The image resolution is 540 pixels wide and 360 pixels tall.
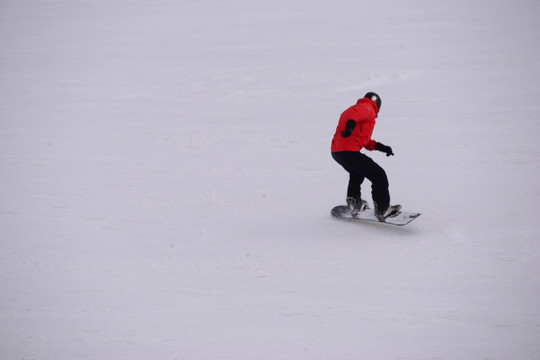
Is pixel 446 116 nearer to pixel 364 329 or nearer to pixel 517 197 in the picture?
pixel 517 197

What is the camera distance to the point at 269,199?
6789mm

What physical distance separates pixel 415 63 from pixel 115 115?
6.56 m

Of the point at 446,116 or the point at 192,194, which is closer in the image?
the point at 192,194

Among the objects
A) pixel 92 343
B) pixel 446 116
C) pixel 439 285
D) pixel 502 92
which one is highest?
pixel 502 92

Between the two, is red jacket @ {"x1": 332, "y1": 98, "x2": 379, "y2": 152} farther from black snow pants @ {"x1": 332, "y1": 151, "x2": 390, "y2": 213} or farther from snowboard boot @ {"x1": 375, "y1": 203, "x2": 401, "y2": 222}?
snowboard boot @ {"x1": 375, "y1": 203, "x2": 401, "y2": 222}

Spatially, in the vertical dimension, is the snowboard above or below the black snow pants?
→ below

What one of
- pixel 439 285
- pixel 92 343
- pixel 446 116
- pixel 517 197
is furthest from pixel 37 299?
pixel 446 116

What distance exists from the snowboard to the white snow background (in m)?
0.09

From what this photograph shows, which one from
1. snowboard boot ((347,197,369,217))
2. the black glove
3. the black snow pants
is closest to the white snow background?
snowboard boot ((347,197,369,217))

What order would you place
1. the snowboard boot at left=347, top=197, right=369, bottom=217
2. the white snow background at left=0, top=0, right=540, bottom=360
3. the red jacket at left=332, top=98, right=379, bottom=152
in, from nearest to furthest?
the white snow background at left=0, top=0, right=540, bottom=360
the red jacket at left=332, top=98, right=379, bottom=152
the snowboard boot at left=347, top=197, right=369, bottom=217

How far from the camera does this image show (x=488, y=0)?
1723 centimetres

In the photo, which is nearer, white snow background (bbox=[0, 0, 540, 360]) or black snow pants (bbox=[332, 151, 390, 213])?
white snow background (bbox=[0, 0, 540, 360])

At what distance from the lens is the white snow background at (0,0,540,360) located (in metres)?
4.11

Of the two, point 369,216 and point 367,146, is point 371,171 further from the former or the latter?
point 369,216
